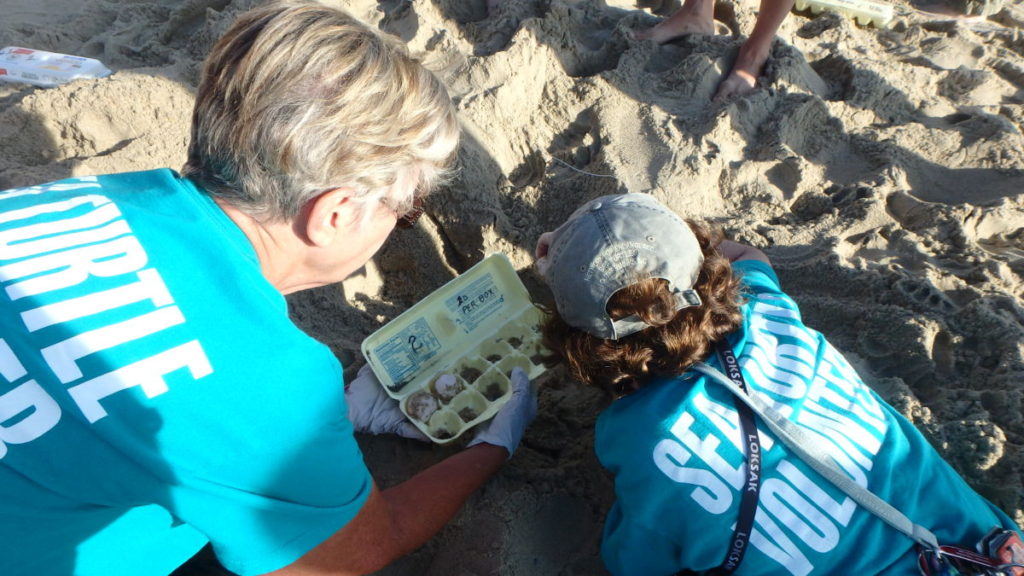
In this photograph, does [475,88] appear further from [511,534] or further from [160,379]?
[160,379]

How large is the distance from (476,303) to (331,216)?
890 millimetres

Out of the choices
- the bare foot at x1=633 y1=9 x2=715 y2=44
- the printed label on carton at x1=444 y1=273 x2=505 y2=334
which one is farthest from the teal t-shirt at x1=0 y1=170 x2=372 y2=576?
the bare foot at x1=633 y1=9 x2=715 y2=44

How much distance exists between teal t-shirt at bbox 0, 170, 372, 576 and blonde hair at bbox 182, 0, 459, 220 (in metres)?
0.11

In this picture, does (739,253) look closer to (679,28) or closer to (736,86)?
(736,86)

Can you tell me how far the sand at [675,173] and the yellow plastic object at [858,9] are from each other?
0.15 m

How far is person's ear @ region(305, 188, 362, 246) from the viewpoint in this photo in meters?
1.11

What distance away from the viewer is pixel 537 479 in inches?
65.1

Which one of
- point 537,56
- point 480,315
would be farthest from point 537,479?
point 537,56

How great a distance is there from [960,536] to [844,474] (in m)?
0.27

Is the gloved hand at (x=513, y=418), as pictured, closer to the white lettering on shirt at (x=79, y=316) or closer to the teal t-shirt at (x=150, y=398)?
the teal t-shirt at (x=150, y=398)

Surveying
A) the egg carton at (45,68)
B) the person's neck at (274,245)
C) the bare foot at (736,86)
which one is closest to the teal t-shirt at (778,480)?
the person's neck at (274,245)

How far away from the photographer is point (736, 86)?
250cm

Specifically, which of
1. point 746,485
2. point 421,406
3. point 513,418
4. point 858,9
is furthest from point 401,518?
point 858,9

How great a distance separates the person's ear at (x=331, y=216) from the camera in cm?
111
